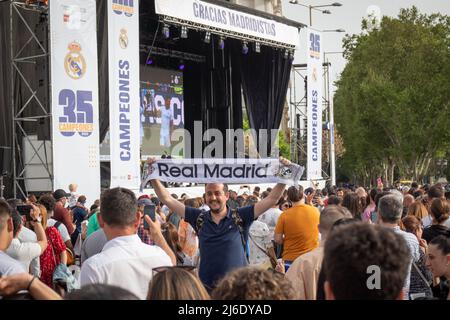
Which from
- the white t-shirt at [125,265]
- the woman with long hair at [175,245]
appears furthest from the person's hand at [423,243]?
the white t-shirt at [125,265]

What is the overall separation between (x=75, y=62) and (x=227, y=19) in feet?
20.5

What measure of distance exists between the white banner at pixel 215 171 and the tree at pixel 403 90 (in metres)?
31.2

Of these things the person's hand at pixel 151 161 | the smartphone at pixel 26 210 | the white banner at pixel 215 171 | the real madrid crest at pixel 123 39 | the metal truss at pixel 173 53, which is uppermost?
the metal truss at pixel 173 53

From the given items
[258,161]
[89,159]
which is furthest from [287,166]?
[89,159]

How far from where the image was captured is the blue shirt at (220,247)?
5.77 meters

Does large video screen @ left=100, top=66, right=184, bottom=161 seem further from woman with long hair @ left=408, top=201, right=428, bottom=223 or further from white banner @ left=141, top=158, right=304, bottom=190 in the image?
white banner @ left=141, top=158, right=304, bottom=190

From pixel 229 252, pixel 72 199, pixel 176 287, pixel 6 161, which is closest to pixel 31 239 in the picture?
pixel 229 252

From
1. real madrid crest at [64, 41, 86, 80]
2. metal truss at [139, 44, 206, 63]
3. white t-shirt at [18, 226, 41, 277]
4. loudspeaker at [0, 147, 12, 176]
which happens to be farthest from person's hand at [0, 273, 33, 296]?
metal truss at [139, 44, 206, 63]

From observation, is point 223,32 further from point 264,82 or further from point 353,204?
point 353,204

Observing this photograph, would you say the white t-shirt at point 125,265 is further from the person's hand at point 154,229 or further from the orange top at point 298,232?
the orange top at point 298,232

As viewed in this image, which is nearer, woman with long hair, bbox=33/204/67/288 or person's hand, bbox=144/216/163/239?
person's hand, bbox=144/216/163/239

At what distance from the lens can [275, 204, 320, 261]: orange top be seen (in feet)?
24.1
